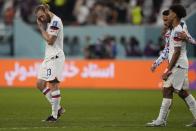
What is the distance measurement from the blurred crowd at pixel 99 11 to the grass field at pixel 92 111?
24.7 ft

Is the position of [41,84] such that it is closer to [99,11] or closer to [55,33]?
[55,33]

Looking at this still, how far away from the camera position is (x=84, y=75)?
2991 cm

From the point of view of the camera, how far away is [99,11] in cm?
3378

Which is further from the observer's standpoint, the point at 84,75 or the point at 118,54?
the point at 118,54

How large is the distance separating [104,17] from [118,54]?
2169mm

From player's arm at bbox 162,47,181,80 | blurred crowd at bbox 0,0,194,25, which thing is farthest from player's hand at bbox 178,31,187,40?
blurred crowd at bbox 0,0,194,25

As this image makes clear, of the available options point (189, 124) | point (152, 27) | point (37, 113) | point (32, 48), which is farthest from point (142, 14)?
point (189, 124)

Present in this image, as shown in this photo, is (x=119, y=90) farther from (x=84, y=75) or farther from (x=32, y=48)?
(x=32, y=48)

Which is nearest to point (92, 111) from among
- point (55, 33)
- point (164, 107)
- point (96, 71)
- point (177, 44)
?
point (55, 33)

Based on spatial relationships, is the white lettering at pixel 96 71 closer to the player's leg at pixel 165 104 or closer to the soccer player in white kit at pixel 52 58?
the soccer player in white kit at pixel 52 58

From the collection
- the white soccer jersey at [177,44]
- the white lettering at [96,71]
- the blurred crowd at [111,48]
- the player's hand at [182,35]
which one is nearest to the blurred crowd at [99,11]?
the blurred crowd at [111,48]

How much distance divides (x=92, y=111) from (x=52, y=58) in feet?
9.99

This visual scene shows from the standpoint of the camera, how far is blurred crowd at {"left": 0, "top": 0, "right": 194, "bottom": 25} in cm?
3400

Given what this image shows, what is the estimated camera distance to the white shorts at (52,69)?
1531cm
